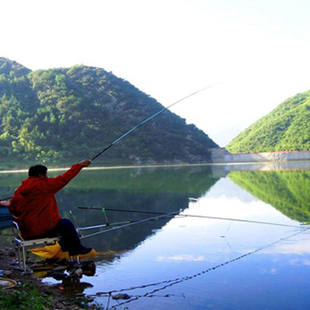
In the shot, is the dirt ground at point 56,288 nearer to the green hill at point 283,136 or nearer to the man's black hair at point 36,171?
the man's black hair at point 36,171

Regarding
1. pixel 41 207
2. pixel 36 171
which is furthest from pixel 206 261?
pixel 36 171

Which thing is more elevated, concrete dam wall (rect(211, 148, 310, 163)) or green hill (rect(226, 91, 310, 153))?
green hill (rect(226, 91, 310, 153))

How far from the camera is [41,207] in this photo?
21.8ft

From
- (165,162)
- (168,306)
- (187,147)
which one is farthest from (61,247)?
(187,147)

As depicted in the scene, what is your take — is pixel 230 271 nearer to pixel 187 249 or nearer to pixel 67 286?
pixel 187 249

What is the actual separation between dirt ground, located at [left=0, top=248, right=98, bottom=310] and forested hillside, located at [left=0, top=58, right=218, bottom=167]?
61898mm

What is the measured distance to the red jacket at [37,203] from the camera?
6395 millimetres

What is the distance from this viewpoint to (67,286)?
246 inches

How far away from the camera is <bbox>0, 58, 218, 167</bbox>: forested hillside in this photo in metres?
71.9

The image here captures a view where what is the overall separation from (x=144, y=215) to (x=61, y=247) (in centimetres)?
663

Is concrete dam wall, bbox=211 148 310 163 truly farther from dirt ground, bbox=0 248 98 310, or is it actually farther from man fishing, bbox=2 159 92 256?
dirt ground, bbox=0 248 98 310

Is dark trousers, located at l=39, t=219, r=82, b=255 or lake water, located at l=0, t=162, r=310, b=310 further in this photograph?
dark trousers, located at l=39, t=219, r=82, b=255

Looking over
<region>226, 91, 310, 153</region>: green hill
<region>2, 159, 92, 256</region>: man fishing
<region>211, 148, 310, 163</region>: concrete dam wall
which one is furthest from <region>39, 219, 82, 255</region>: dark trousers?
<region>226, 91, 310, 153</region>: green hill

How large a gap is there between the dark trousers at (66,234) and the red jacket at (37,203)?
70mm
